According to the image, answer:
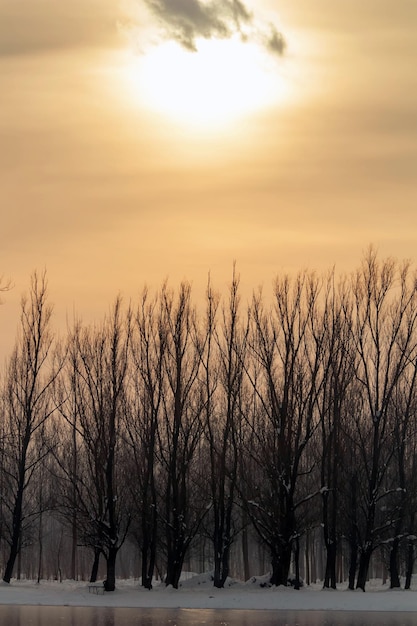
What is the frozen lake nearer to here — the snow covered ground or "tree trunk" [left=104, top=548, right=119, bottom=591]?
the snow covered ground

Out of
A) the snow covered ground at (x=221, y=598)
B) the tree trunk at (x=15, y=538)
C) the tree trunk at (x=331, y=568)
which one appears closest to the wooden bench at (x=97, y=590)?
the snow covered ground at (x=221, y=598)

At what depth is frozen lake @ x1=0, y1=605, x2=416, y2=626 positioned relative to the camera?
2012 cm

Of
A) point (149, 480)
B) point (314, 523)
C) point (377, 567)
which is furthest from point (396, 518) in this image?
point (377, 567)

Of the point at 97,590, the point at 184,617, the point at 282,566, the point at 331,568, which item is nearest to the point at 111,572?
the point at 97,590

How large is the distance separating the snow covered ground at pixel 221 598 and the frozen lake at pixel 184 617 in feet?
5.12

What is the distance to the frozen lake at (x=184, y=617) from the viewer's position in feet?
66.0

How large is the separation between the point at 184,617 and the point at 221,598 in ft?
21.3

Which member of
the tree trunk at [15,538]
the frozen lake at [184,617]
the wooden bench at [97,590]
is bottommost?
the wooden bench at [97,590]

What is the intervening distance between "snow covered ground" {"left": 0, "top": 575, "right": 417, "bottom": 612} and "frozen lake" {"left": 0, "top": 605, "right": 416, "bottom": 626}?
5.12 ft

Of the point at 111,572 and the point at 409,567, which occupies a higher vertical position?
the point at 111,572

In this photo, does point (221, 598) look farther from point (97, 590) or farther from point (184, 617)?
point (184, 617)

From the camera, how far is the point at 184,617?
2212 cm

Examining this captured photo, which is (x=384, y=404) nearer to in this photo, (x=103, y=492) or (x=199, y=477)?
(x=199, y=477)

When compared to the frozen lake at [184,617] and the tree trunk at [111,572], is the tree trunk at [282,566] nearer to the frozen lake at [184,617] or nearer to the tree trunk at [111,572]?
the tree trunk at [111,572]
